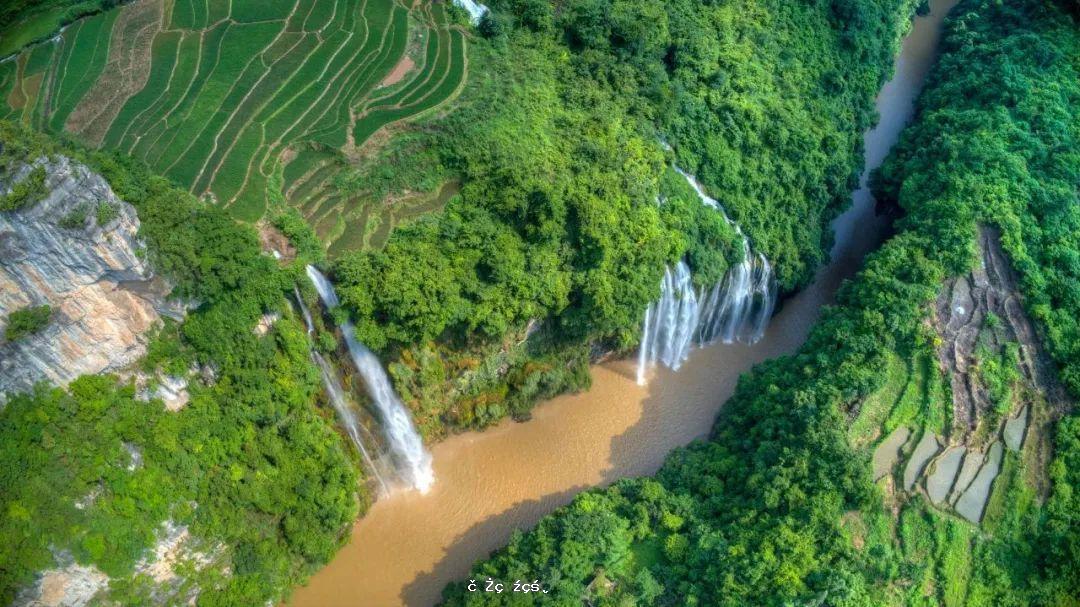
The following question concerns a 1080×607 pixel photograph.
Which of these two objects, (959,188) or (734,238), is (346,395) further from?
(959,188)

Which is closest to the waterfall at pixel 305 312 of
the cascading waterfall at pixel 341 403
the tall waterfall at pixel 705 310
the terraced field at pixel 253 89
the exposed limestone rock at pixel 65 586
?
the cascading waterfall at pixel 341 403

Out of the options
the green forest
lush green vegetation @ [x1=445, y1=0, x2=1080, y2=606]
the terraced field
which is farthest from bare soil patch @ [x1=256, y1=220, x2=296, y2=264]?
lush green vegetation @ [x1=445, y1=0, x2=1080, y2=606]

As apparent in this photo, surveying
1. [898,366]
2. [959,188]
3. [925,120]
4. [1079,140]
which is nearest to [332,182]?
[898,366]

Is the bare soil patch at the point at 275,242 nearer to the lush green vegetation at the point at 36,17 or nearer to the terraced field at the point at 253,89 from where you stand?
the terraced field at the point at 253,89

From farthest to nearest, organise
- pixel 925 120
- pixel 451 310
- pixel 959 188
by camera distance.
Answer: pixel 925 120 → pixel 959 188 → pixel 451 310

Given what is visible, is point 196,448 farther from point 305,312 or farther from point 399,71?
point 399,71

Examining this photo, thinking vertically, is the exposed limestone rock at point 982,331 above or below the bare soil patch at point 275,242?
below
